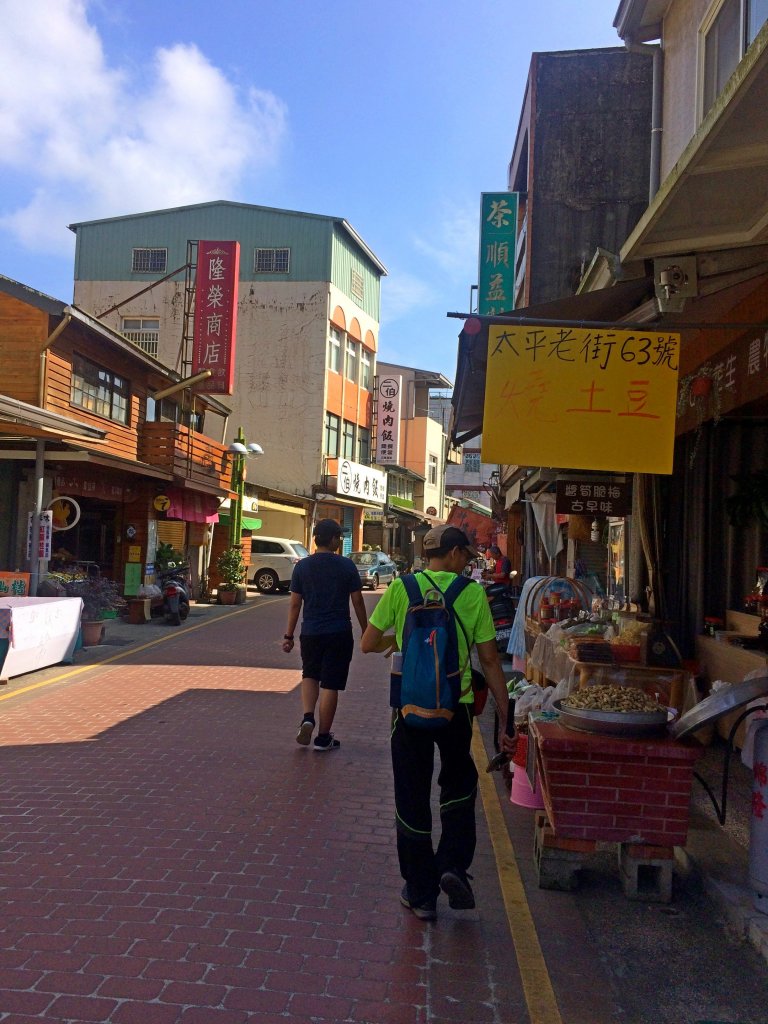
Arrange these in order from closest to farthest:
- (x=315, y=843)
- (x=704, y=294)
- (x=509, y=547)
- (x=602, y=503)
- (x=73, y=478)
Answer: (x=315, y=843), (x=704, y=294), (x=602, y=503), (x=73, y=478), (x=509, y=547)

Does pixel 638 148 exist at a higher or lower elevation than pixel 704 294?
higher

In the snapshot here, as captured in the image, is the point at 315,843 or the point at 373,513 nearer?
the point at 315,843

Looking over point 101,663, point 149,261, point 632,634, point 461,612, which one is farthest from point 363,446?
point 461,612

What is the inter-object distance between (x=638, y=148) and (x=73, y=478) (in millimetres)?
12541

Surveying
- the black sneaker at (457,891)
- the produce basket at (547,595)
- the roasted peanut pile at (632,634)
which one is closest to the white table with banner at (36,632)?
the produce basket at (547,595)

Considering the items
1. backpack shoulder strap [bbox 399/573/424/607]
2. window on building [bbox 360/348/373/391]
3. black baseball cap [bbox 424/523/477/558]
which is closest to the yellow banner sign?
black baseball cap [bbox 424/523/477/558]

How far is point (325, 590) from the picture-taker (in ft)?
22.5

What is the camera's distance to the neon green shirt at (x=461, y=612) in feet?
13.2

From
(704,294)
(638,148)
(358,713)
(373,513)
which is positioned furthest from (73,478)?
(373,513)

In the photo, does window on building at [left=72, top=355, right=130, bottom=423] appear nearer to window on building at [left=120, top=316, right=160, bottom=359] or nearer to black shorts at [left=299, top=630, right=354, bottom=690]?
black shorts at [left=299, top=630, right=354, bottom=690]

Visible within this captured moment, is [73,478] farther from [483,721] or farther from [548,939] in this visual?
[548,939]

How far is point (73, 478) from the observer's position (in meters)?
16.3

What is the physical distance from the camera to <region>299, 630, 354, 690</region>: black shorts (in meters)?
6.77

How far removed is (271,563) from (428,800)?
25126 millimetres
